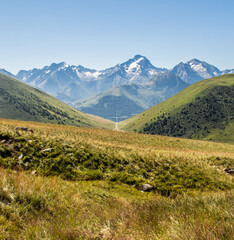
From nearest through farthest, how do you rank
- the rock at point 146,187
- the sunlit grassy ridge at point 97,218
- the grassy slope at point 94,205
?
the sunlit grassy ridge at point 97,218 → the grassy slope at point 94,205 → the rock at point 146,187

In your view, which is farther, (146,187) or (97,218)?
(146,187)

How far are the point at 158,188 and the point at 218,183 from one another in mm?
5167

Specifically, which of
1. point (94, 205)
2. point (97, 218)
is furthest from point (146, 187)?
point (97, 218)

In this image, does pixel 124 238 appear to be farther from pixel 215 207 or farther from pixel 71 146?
pixel 71 146

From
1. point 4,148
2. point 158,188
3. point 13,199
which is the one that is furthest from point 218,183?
point 4,148

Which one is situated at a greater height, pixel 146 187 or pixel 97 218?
pixel 97 218

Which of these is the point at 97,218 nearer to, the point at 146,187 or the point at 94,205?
the point at 94,205

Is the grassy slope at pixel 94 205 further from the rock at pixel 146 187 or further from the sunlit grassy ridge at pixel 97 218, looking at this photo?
the rock at pixel 146 187

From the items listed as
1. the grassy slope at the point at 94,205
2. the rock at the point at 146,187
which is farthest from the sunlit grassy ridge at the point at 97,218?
the rock at the point at 146,187

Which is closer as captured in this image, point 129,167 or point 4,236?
point 4,236

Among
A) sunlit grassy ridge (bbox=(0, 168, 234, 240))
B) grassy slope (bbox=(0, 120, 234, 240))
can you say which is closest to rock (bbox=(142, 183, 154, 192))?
grassy slope (bbox=(0, 120, 234, 240))

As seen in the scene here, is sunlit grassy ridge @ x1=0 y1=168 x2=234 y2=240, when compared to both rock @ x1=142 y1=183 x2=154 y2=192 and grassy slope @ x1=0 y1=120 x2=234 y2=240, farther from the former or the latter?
rock @ x1=142 y1=183 x2=154 y2=192

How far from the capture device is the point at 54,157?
12.1m

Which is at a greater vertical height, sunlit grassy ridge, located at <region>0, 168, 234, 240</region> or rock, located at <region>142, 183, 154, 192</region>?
sunlit grassy ridge, located at <region>0, 168, 234, 240</region>
